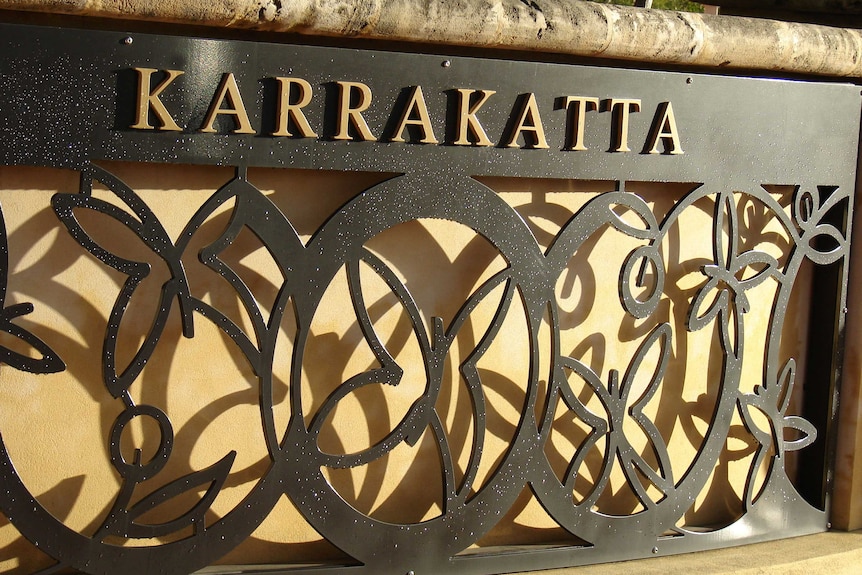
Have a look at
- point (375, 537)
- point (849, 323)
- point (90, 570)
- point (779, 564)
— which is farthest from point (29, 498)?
point (849, 323)

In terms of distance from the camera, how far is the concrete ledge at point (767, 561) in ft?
8.80

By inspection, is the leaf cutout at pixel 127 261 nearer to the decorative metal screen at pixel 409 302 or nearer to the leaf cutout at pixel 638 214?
the decorative metal screen at pixel 409 302

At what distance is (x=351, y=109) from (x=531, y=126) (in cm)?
46

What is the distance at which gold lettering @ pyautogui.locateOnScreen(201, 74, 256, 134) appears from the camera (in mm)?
2188

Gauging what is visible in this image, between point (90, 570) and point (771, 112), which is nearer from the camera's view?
point (90, 570)

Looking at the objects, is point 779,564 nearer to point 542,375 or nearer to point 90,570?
point 542,375

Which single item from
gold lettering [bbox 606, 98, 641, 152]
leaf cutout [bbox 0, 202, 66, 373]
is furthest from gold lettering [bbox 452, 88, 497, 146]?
leaf cutout [bbox 0, 202, 66, 373]

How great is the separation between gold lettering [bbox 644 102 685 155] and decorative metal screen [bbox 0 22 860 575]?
12mm

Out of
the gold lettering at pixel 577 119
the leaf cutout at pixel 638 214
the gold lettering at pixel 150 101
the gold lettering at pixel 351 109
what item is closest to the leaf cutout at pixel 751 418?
the leaf cutout at pixel 638 214

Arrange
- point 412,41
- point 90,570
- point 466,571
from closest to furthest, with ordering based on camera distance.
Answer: point 90,570 → point 412,41 → point 466,571

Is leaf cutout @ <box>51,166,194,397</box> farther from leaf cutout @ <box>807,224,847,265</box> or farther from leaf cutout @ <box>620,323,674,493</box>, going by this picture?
leaf cutout @ <box>807,224,847,265</box>

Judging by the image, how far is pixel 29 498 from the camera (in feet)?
7.10

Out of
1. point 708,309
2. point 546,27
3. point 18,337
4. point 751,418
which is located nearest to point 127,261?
point 18,337

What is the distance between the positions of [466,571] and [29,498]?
1.05 metres
